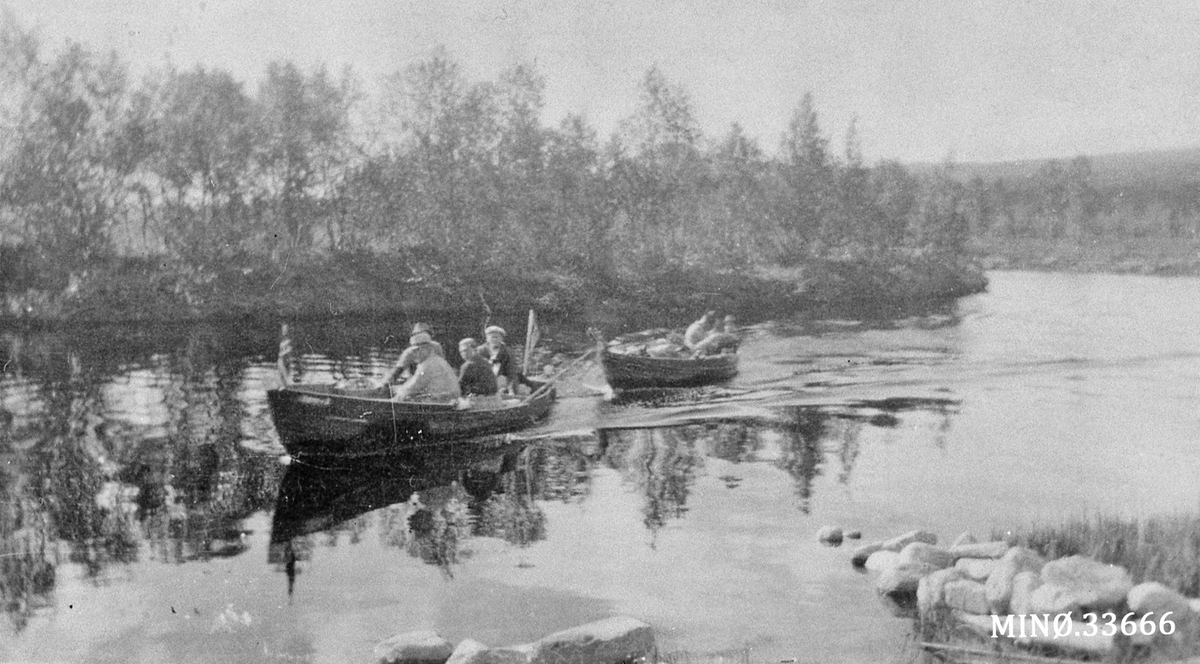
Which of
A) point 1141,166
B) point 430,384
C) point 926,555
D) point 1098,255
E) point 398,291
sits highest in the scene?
point 1141,166

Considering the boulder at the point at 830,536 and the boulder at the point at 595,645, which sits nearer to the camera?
the boulder at the point at 595,645

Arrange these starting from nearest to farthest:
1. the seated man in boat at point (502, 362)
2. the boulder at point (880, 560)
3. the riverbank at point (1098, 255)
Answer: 1. the boulder at point (880, 560)
2. the riverbank at point (1098, 255)
3. the seated man in boat at point (502, 362)

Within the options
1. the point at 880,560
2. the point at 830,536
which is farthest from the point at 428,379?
the point at 880,560

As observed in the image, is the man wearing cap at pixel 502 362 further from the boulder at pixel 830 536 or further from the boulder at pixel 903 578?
the boulder at pixel 903 578

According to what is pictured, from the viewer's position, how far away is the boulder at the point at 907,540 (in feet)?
26.4

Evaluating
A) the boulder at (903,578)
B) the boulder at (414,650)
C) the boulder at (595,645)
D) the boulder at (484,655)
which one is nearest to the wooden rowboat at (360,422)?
the boulder at (414,650)

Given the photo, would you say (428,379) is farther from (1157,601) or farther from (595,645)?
(1157,601)

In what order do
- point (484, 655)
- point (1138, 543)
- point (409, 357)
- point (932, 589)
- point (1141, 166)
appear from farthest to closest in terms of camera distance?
point (409, 357), point (1141, 166), point (1138, 543), point (932, 589), point (484, 655)

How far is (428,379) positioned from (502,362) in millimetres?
2377

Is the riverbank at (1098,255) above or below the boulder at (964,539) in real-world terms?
above

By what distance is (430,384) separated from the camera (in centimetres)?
1185

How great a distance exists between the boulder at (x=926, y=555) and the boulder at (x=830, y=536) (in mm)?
949

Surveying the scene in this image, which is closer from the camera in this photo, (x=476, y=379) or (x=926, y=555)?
(x=926, y=555)

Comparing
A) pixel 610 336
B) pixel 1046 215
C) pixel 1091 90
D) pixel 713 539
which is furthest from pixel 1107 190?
pixel 610 336
